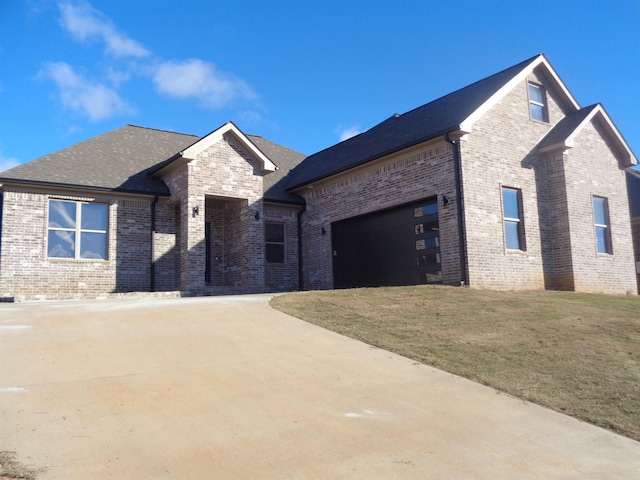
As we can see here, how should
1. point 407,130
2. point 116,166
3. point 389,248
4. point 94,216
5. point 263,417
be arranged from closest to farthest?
point 263,417 → point 94,216 → point 389,248 → point 407,130 → point 116,166

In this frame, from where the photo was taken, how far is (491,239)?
15.2 metres

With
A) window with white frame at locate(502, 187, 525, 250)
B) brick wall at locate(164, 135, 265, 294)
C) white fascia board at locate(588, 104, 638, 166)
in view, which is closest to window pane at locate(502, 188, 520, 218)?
window with white frame at locate(502, 187, 525, 250)

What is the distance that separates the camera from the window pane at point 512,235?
15.9 meters

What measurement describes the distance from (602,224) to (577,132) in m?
2.95

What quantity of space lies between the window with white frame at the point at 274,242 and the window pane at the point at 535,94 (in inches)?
352

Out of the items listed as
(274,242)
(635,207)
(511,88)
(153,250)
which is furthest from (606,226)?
(153,250)

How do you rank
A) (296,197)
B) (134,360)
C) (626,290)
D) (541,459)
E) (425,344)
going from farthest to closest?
(296,197), (626,290), (425,344), (134,360), (541,459)

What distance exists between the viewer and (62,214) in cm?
1672

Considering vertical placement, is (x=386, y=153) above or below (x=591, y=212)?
above

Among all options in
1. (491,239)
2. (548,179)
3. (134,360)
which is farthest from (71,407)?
(548,179)

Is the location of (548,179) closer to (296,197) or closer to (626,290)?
(626,290)

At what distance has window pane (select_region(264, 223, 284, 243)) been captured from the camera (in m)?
19.8

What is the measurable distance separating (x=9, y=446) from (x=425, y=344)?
5.65 m

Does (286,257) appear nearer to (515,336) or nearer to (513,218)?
(513,218)
